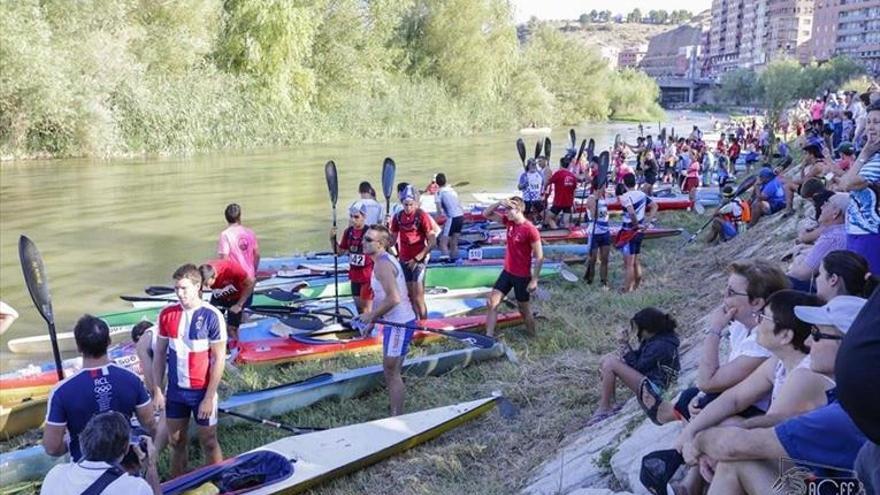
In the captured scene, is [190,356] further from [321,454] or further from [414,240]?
[414,240]

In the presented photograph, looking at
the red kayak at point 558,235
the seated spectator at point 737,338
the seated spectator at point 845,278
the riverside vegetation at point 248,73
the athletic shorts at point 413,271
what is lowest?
the red kayak at point 558,235

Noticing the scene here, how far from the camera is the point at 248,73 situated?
100 feet

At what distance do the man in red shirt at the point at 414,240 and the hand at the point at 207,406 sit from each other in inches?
142

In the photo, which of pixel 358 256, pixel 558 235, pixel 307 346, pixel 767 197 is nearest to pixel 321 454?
pixel 307 346

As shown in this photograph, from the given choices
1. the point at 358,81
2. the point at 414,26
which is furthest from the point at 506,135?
the point at 358,81

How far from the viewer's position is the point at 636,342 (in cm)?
550

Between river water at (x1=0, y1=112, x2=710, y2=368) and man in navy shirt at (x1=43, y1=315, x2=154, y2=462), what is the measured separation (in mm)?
5147

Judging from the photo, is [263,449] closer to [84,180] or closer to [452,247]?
[452,247]

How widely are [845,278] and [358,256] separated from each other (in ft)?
16.5

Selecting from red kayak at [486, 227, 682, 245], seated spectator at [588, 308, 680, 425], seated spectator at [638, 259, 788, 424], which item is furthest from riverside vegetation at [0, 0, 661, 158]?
seated spectator at [638, 259, 788, 424]

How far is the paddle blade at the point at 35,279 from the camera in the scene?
5.59 meters

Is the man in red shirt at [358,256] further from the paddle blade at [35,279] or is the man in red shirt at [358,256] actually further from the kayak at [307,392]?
the paddle blade at [35,279]

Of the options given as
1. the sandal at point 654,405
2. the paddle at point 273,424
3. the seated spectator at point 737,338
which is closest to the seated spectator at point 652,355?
the sandal at point 654,405

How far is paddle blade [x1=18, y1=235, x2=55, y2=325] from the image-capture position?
559cm
